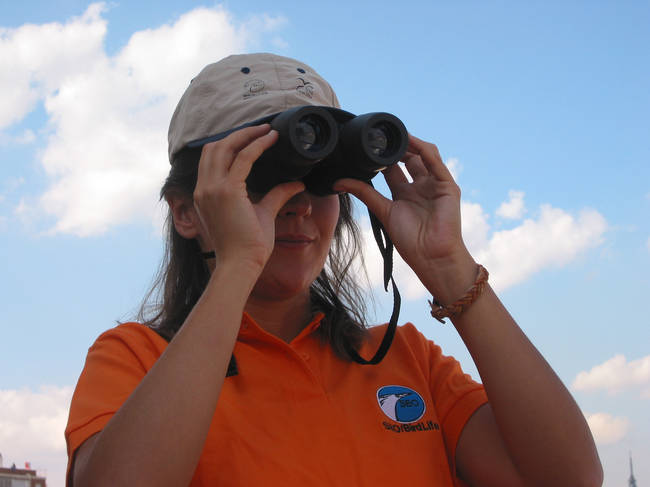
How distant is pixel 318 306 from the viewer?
2.08 m

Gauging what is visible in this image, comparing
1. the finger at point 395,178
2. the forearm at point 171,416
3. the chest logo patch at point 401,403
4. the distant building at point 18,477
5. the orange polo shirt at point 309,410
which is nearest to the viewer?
the forearm at point 171,416

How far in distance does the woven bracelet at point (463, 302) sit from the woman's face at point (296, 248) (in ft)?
1.17

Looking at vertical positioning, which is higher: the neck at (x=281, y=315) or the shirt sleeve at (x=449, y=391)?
the neck at (x=281, y=315)

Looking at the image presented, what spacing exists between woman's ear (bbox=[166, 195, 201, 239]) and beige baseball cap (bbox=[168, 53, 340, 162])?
0.12 m

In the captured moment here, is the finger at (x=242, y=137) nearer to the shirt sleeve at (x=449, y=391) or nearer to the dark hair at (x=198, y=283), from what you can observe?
the dark hair at (x=198, y=283)

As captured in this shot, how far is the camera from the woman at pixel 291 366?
4.50 feet

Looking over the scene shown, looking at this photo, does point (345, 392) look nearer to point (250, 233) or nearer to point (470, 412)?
point (470, 412)

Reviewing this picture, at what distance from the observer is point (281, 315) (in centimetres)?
196

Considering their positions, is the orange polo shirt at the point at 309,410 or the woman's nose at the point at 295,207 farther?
the woman's nose at the point at 295,207

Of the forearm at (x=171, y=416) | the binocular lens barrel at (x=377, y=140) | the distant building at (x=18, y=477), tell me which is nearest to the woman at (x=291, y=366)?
the forearm at (x=171, y=416)

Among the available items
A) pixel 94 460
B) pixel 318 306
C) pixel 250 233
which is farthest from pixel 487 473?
Result: pixel 94 460

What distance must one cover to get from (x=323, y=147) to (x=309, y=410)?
0.63 metres

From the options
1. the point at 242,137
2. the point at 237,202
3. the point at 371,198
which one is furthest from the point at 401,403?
the point at 242,137

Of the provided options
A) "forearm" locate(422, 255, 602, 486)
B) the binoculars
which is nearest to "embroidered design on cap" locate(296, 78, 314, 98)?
the binoculars
